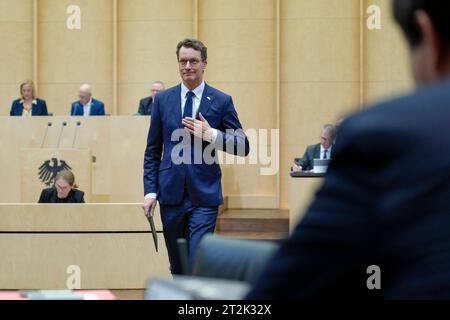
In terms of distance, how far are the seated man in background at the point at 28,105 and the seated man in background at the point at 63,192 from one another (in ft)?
10.1

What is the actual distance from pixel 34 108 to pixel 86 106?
66 centimetres

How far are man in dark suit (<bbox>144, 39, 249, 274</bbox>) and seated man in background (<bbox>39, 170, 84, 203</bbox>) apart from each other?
3150 millimetres

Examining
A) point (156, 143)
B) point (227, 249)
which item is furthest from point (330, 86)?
point (227, 249)

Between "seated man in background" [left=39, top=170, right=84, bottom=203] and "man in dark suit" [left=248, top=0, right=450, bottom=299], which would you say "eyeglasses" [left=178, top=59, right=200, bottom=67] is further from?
"man in dark suit" [left=248, top=0, right=450, bottom=299]

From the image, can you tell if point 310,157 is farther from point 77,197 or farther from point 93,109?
point 77,197

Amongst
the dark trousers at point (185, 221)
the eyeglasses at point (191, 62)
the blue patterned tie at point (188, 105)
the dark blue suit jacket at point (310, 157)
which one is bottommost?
the dark trousers at point (185, 221)

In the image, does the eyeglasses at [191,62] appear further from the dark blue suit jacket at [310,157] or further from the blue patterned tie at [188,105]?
the dark blue suit jacket at [310,157]

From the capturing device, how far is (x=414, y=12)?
3.82 feet

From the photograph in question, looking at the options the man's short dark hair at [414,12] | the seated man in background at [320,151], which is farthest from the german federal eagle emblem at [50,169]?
the man's short dark hair at [414,12]

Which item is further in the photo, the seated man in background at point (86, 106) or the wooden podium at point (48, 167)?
the seated man in background at point (86, 106)

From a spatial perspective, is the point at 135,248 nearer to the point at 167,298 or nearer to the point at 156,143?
the point at 156,143

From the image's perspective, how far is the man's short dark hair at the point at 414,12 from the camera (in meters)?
1.13

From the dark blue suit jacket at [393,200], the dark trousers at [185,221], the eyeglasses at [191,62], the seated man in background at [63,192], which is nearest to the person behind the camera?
the dark blue suit jacket at [393,200]

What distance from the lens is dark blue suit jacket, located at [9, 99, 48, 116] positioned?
11030 millimetres
